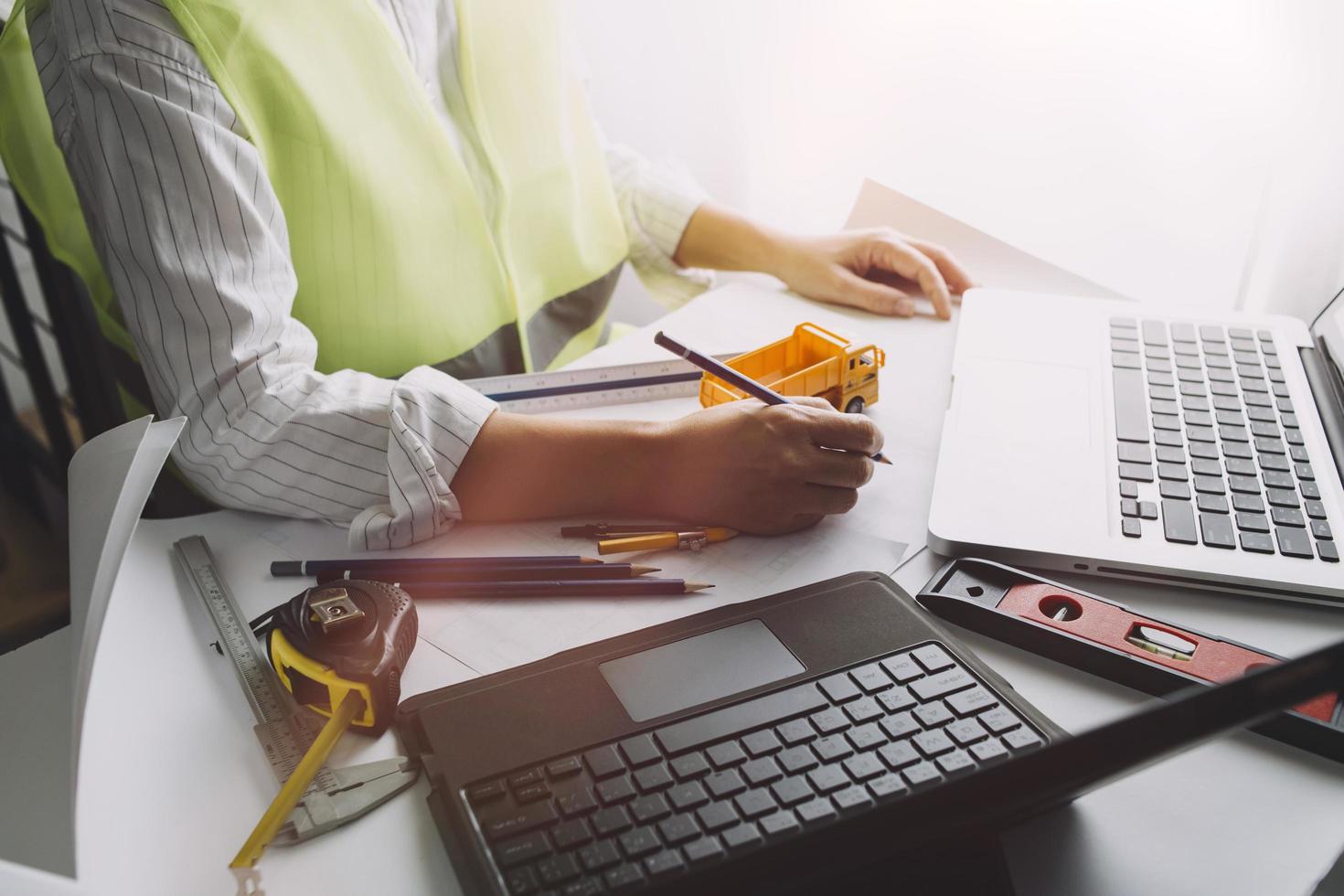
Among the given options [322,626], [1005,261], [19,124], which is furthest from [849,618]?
[19,124]

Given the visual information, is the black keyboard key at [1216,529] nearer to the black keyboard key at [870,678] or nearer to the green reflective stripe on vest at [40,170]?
the black keyboard key at [870,678]

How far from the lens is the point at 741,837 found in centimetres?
38

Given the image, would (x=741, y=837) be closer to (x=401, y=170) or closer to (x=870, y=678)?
(x=870, y=678)

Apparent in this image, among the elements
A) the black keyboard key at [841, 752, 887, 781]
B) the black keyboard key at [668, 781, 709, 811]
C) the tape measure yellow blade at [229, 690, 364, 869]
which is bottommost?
the tape measure yellow blade at [229, 690, 364, 869]

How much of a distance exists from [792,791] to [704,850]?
0.05 metres

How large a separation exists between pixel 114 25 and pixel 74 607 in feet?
1.38

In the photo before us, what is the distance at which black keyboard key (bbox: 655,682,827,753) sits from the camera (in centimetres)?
43

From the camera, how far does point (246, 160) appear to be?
653 mm

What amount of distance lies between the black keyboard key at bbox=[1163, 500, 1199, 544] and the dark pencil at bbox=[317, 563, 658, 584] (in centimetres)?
32

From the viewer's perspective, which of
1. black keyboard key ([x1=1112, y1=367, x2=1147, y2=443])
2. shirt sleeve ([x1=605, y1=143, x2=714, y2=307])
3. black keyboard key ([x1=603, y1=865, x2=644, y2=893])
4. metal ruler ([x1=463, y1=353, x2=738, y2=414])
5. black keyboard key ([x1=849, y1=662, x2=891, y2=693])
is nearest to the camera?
black keyboard key ([x1=603, y1=865, x2=644, y2=893])

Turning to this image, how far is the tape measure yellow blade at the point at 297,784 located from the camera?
1.29 ft

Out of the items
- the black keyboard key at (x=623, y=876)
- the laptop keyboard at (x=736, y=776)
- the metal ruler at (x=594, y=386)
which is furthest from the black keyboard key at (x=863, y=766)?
the metal ruler at (x=594, y=386)

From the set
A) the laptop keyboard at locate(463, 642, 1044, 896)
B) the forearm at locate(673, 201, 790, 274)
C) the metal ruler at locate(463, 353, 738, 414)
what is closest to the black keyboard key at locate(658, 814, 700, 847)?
the laptop keyboard at locate(463, 642, 1044, 896)

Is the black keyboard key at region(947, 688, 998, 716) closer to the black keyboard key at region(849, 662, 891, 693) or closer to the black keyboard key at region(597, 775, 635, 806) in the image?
the black keyboard key at region(849, 662, 891, 693)
